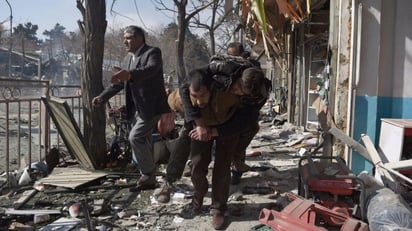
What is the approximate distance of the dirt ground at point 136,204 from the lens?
12.5 ft

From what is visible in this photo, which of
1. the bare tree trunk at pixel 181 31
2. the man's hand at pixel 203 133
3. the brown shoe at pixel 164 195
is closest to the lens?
the man's hand at pixel 203 133

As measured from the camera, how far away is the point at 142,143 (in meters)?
4.93

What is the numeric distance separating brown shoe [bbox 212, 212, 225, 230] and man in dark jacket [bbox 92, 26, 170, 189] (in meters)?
1.37

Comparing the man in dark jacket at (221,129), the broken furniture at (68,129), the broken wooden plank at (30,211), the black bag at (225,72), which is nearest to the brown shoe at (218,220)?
the man in dark jacket at (221,129)

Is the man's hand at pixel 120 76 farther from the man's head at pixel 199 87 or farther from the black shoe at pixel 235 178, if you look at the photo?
the black shoe at pixel 235 178

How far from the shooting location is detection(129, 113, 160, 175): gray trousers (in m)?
4.86

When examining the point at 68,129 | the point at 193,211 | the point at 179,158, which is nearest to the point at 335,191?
the point at 193,211

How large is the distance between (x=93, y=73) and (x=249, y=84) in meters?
3.46

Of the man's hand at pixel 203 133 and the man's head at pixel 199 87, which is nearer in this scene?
the man's head at pixel 199 87

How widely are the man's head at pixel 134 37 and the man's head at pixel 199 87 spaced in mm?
1613

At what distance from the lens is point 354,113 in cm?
469

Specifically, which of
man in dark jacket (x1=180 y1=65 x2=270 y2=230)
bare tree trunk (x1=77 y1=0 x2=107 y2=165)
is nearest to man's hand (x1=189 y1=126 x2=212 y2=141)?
man in dark jacket (x1=180 y1=65 x2=270 y2=230)

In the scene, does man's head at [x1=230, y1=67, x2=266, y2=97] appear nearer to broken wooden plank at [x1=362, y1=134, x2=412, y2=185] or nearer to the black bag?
the black bag

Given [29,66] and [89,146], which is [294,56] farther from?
[29,66]
